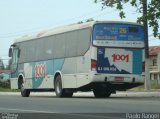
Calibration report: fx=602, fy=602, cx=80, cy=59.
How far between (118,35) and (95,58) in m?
1.64

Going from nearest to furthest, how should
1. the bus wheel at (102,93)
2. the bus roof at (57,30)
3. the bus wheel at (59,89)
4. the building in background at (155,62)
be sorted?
the bus roof at (57,30) → the bus wheel at (59,89) → the bus wheel at (102,93) → the building in background at (155,62)

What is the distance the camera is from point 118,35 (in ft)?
92.7

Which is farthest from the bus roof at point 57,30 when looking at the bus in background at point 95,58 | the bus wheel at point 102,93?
the bus wheel at point 102,93

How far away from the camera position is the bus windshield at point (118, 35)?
2781 cm

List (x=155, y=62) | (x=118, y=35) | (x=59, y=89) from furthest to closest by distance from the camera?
(x=155, y=62)
(x=59, y=89)
(x=118, y=35)

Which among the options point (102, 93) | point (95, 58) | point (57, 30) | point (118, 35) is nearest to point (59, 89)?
point (102, 93)

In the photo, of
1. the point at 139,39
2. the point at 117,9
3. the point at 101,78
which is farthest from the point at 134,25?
the point at 117,9

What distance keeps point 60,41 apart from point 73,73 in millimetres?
2176

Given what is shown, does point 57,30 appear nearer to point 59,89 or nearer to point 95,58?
point 59,89

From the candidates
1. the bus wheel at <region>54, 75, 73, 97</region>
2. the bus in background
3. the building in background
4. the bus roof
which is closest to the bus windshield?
the bus in background

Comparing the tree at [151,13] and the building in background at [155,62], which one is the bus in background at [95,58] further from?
the building in background at [155,62]

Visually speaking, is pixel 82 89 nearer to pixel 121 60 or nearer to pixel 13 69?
pixel 121 60

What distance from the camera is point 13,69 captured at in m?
35.6

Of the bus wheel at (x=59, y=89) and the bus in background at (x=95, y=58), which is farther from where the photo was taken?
the bus wheel at (x=59, y=89)
